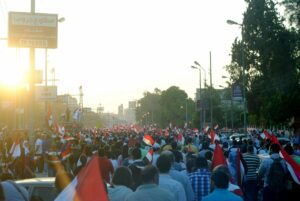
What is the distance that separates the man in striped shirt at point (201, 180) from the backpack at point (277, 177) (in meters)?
2.59

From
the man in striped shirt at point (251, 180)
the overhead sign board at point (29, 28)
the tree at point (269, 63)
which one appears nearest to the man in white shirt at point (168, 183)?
the man in striped shirt at point (251, 180)

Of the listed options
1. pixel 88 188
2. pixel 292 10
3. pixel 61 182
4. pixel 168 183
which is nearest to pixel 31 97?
pixel 168 183

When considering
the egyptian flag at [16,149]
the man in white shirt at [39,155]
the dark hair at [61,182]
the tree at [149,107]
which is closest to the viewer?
the dark hair at [61,182]

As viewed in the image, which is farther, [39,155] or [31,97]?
[39,155]

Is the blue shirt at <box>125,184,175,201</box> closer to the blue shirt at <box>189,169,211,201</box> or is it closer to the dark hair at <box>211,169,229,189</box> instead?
the dark hair at <box>211,169,229,189</box>

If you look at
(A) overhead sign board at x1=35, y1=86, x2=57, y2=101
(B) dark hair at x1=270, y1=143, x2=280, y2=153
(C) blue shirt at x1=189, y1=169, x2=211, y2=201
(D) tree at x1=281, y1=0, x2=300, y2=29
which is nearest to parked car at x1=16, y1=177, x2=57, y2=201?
(C) blue shirt at x1=189, y1=169, x2=211, y2=201

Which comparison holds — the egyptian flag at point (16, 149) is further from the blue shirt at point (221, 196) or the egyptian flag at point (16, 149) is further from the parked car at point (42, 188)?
the blue shirt at point (221, 196)

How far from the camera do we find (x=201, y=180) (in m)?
9.88

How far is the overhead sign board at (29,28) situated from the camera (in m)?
26.7

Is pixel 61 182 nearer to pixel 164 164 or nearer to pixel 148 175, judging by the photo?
pixel 148 175

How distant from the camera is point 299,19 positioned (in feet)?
156

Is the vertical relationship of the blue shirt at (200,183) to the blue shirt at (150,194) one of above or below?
below

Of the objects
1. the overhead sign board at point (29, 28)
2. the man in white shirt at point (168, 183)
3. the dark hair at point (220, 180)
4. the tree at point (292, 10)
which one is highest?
the tree at point (292, 10)

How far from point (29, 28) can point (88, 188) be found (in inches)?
877
